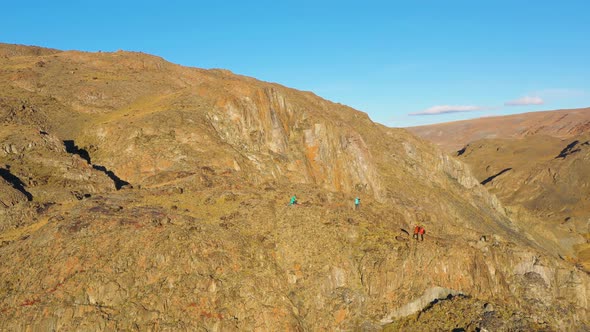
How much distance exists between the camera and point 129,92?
279 ft

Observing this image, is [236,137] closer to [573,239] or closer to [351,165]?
[351,165]

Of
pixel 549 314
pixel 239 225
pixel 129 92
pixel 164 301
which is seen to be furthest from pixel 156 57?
pixel 549 314

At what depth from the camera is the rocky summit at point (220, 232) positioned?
3334cm

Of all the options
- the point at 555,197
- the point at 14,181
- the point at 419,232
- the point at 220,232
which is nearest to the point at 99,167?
the point at 14,181

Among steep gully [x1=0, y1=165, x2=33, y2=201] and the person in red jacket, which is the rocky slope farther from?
steep gully [x1=0, y1=165, x2=33, y2=201]

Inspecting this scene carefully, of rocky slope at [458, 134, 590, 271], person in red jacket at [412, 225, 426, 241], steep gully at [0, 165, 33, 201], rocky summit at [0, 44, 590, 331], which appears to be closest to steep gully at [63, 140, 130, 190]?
rocky summit at [0, 44, 590, 331]

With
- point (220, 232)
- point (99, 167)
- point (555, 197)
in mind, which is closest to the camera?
point (220, 232)

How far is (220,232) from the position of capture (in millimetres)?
41156

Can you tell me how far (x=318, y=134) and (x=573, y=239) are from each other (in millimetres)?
88128

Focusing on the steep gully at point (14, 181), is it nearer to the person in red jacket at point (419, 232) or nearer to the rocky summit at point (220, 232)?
the rocky summit at point (220, 232)

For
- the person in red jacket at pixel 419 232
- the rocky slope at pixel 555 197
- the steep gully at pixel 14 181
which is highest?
the steep gully at pixel 14 181

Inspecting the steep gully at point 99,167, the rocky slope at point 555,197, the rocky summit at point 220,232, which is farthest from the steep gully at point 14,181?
the rocky slope at point 555,197

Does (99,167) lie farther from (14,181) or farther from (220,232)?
(220,232)

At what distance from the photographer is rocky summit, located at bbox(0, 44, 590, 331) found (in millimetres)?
33344
